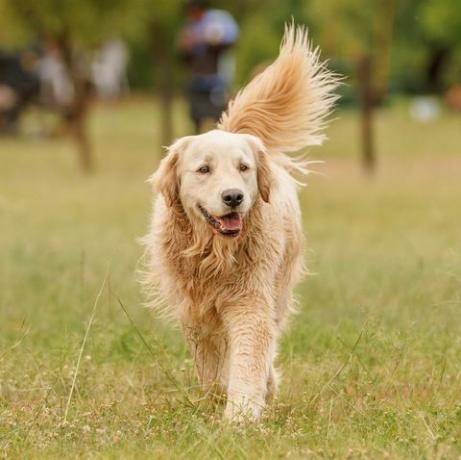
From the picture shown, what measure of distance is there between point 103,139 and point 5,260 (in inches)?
995

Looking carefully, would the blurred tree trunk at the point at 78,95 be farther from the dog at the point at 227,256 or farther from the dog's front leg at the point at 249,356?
the dog's front leg at the point at 249,356

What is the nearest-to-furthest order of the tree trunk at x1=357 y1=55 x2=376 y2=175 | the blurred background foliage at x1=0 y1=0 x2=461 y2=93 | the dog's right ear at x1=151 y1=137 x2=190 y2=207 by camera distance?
the dog's right ear at x1=151 y1=137 x2=190 y2=207 < the tree trunk at x1=357 y1=55 x2=376 y2=175 < the blurred background foliage at x1=0 y1=0 x2=461 y2=93

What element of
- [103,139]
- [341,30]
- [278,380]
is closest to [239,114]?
[278,380]

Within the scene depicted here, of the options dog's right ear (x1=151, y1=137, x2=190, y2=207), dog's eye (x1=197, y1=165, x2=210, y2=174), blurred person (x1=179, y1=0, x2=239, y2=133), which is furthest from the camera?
blurred person (x1=179, y1=0, x2=239, y2=133)

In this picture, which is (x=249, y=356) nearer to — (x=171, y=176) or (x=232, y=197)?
(x=232, y=197)

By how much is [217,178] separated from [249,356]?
821mm

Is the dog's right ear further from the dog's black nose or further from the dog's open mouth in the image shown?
the dog's black nose

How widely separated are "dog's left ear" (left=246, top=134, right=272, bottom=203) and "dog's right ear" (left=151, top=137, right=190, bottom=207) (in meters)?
0.32

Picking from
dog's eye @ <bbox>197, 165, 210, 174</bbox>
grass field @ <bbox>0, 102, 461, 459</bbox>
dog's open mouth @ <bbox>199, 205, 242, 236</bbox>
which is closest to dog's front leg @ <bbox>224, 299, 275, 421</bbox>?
grass field @ <bbox>0, 102, 461, 459</bbox>

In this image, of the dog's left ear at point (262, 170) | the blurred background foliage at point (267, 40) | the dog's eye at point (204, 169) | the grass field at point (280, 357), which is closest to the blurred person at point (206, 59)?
the grass field at point (280, 357)

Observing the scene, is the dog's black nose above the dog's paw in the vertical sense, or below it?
above

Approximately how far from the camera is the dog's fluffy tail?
714cm

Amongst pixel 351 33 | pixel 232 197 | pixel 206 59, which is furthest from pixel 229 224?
pixel 351 33

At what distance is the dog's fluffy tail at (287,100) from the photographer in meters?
7.14
